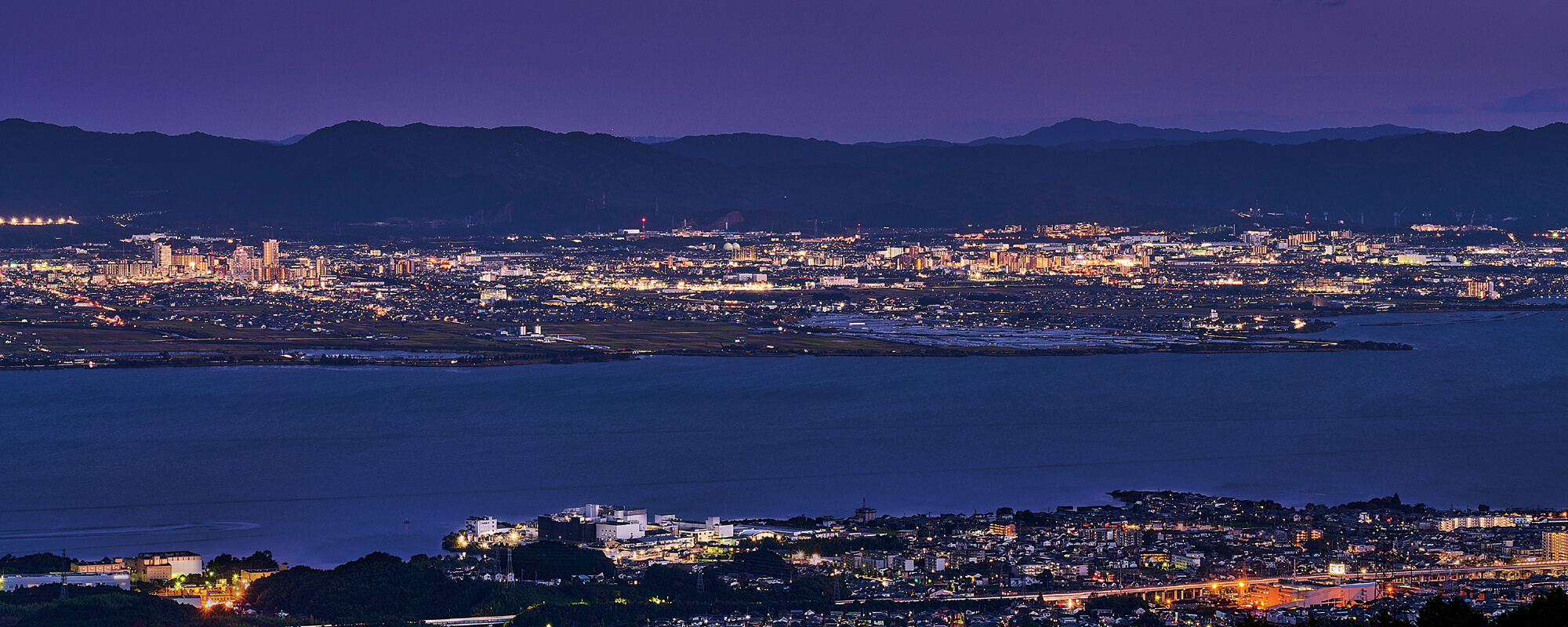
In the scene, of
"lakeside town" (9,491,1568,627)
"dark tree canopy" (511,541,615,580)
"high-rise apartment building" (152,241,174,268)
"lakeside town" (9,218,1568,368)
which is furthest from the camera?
"high-rise apartment building" (152,241,174,268)

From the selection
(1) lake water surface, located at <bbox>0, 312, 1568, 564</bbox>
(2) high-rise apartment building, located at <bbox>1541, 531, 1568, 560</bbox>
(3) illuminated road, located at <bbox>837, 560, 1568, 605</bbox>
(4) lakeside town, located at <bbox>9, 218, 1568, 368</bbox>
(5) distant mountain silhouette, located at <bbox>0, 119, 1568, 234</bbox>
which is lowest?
(3) illuminated road, located at <bbox>837, 560, 1568, 605</bbox>

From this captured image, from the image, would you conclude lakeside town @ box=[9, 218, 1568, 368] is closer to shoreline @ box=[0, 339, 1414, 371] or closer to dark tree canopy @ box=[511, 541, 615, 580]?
shoreline @ box=[0, 339, 1414, 371]

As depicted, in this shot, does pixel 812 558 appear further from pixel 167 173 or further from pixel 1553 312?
pixel 167 173

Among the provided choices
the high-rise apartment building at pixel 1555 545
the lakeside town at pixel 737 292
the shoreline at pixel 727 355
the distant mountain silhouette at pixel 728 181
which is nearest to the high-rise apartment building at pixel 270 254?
the lakeside town at pixel 737 292

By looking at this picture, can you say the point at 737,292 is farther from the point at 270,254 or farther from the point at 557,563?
the point at 557,563

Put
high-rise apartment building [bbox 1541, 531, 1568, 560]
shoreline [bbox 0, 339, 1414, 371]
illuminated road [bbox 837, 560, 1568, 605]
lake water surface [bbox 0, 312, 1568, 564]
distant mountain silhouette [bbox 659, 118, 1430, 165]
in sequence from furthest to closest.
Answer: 1. distant mountain silhouette [bbox 659, 118, 1430, 165]
2. shoreline [bbox 0, 339, 1414, 371]
3. lake water surface [bbox 0, 312, 1568, 564]
4. high-rise apartment building [bbox 1541, 531, 1568, 560]
5. illuminated road [bbox 837, 560, 1568, 605]

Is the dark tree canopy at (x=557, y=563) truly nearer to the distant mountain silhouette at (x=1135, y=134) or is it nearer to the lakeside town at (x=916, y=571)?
the lakeside town at (x=916, y=571)

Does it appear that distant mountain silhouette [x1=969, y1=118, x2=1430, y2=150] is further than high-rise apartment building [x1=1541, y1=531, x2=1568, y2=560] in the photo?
Yes

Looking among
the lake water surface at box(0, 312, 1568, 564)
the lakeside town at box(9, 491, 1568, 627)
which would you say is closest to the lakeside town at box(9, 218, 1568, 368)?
the lake water surface at box(0, 312, 1568, 564)
